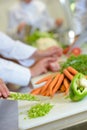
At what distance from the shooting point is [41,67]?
55.1 inches

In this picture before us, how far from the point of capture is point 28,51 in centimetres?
145

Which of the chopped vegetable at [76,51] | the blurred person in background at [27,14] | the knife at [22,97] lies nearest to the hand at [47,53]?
the chopped vegetable at [76,51]

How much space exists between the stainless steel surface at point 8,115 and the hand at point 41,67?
44 cm

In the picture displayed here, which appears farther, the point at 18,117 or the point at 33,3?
the point at 33,3

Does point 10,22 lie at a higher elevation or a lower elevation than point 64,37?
lower

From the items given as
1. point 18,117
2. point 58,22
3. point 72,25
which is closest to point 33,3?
point 58,22

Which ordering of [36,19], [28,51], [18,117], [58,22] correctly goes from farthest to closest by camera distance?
1. [36,19]
2. [58,22]
3. [28,51]
4. [18,117]

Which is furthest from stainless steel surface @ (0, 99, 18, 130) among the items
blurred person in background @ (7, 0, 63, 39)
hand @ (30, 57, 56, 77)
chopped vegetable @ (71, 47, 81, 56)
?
blurred person in background @ (7, 0, 63, 39)

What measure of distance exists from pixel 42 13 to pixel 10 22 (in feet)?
1.31

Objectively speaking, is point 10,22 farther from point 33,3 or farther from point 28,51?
point 28,51

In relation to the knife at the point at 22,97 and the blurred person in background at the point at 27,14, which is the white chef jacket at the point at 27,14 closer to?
the blurred person in background at the point at 27,14

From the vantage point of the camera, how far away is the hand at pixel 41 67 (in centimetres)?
137

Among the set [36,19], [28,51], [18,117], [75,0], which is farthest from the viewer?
[36,19]

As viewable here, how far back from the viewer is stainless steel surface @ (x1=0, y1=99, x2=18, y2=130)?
837 millimetres
